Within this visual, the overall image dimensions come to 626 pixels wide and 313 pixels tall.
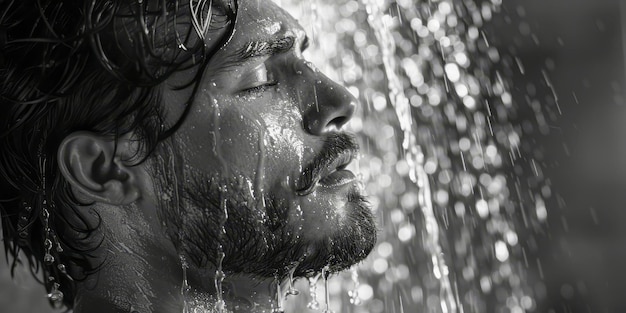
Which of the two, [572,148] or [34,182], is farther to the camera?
[572,148]

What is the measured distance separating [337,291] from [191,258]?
1.53 m

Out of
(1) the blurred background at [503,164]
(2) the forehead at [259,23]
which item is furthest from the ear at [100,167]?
(1) the blurred background at [503,164]

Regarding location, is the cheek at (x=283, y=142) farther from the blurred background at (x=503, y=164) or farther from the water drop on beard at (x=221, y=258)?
the blurred background at (x=503, y=164)

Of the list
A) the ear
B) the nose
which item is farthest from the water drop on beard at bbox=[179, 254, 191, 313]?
the nose

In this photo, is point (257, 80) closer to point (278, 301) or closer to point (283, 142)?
point (283, 142)

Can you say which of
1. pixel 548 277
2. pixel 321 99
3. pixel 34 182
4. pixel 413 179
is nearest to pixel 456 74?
pixel 413 179

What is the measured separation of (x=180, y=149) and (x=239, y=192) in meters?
0.11

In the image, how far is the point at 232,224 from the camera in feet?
4.13

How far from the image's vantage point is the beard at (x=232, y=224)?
1.26 metres

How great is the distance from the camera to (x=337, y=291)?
275cm

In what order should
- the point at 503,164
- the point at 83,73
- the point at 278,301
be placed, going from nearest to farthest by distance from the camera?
the point at 83,73
the point at 278,301
the point at 503,164

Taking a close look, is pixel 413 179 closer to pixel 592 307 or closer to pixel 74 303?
pixel 592 307

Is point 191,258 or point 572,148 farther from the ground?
point 191,258

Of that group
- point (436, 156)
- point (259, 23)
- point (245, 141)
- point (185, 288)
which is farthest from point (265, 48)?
point (436, 156)
